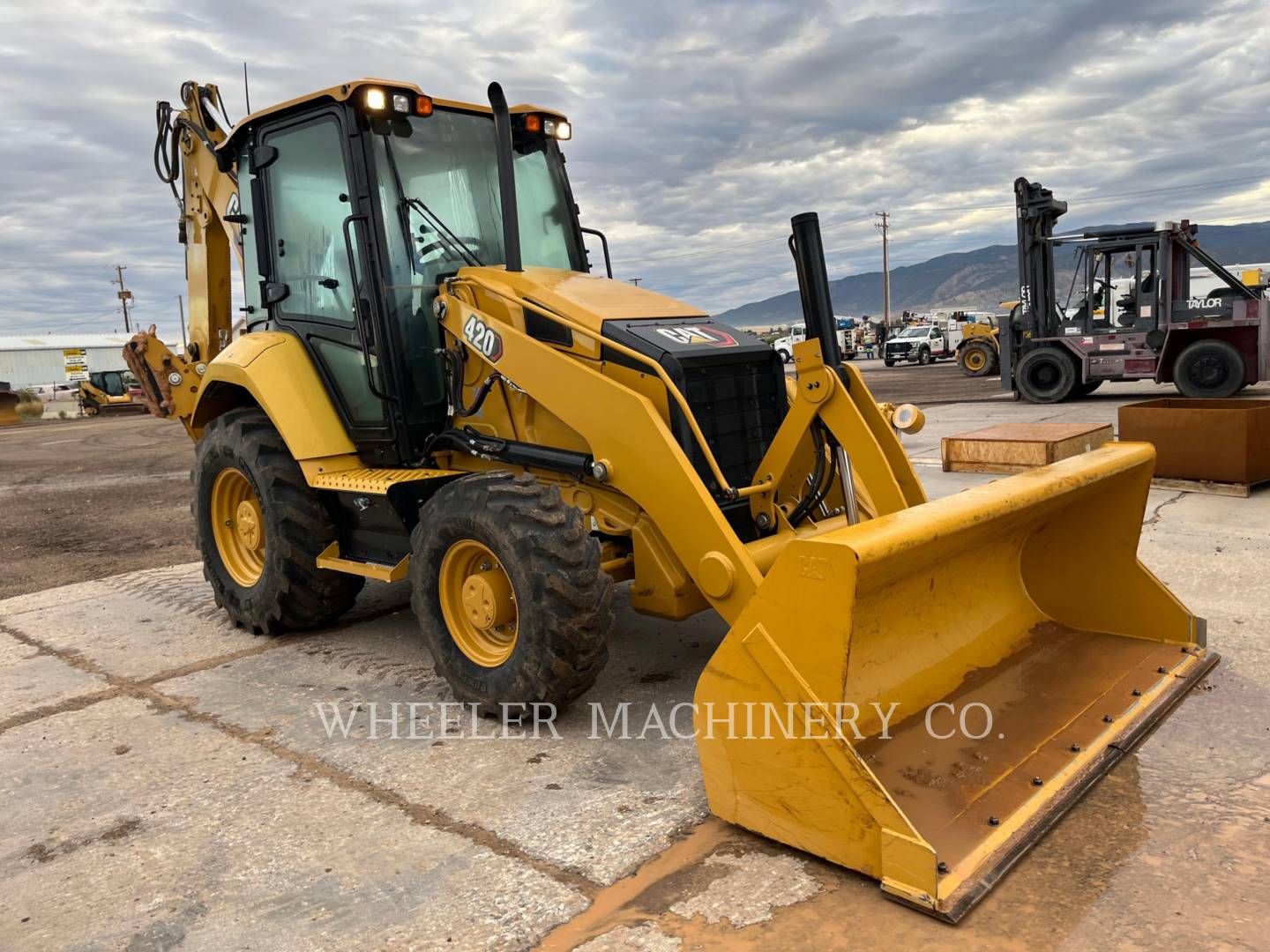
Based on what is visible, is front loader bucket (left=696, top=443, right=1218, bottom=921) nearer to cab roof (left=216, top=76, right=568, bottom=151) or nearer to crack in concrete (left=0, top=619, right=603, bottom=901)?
crack in concrete (left=0, top=619, right=603, bottom=901)

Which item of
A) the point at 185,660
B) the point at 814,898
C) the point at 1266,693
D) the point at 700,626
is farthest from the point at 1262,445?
the point at 185,660

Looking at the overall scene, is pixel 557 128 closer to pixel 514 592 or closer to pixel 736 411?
pixel 736 411

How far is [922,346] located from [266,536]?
128 ft

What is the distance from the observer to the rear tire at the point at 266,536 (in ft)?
16.6

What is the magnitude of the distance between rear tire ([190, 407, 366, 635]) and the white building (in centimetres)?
6861

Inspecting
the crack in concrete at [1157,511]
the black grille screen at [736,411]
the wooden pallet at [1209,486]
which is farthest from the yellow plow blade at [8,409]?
the crack in concrete at [1157,511]

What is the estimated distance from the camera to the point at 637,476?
151 inches

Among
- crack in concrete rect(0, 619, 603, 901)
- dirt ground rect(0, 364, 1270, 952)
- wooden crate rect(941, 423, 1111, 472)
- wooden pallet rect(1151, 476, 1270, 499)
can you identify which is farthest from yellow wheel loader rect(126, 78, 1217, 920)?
wooden pallet rect(1151, 476, 1270, 499)

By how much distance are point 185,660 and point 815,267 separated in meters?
3.89

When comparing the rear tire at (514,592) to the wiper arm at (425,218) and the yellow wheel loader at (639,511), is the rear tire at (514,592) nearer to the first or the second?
the yellow wheel loader at (639,511)

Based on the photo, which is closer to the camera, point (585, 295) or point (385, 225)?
point (585, 295)

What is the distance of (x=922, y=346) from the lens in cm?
4084

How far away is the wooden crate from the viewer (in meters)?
8.40

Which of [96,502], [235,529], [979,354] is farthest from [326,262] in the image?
[979,354]
